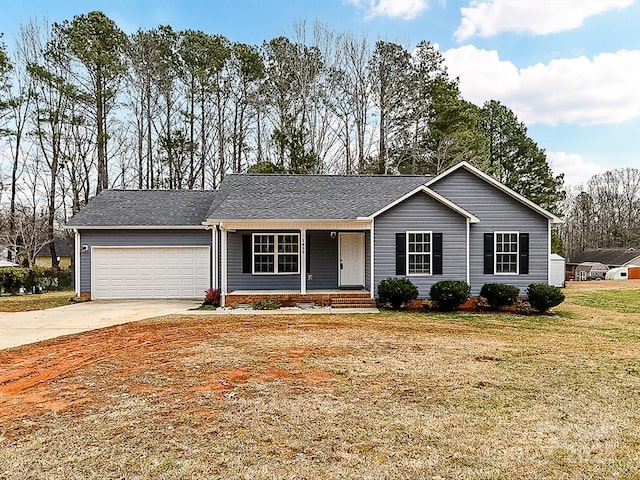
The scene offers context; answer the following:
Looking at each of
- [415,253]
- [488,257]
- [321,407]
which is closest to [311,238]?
[415,253]

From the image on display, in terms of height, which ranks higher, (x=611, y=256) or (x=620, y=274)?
(x=611, y=256)

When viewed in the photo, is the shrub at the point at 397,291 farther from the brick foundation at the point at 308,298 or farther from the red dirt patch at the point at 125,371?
the red dirt patch at the point at 125,371

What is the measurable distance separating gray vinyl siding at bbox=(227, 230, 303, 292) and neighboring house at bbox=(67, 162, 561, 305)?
3cm

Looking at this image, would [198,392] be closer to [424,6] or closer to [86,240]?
[86,240]

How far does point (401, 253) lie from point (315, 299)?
2.98 m

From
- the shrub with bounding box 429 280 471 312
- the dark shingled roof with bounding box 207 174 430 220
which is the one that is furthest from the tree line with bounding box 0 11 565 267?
the shrub with bounding box 429 280 471 312

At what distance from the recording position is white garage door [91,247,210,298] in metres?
16.6

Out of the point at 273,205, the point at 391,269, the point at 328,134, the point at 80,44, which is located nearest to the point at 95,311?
the point at 273,205

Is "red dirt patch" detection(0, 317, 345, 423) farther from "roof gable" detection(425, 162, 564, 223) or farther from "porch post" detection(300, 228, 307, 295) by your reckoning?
"roof gable" detection(425, 162, 564, 223)

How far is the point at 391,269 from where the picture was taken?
538 inches

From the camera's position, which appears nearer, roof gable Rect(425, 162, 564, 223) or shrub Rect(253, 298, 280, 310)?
shrub Rect(253, 298, 280, 310)

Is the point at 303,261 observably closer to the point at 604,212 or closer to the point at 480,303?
the point at 480,303

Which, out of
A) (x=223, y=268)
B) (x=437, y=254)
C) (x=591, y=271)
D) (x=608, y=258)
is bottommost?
(x=591, y=271)

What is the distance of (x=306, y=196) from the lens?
51.8 feet
